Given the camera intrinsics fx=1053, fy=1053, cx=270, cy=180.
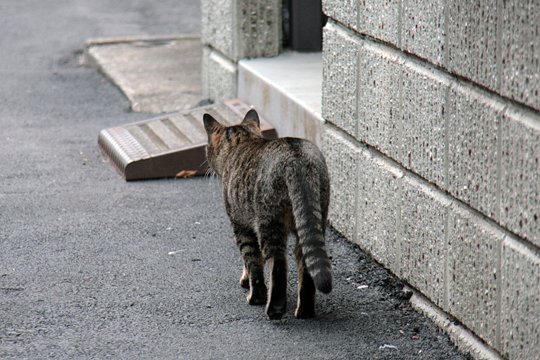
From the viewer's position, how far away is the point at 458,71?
4.61 m

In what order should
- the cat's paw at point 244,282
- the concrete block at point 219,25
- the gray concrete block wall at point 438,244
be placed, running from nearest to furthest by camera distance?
the gray concrete block wall at point 438,244
the cat's paw at point 244,282
the concrete block at point 219,25

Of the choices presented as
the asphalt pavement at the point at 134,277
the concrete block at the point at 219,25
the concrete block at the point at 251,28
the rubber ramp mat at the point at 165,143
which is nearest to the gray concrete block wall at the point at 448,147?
the asphalt pavement at the point at 134,277

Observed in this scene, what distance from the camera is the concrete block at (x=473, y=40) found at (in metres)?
4.27

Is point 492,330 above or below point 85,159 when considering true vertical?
above

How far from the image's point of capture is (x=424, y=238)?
5094 mm

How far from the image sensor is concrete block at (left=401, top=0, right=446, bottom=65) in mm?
4781

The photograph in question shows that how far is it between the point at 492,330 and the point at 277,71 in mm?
4078

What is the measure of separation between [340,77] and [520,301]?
2297 millimetres

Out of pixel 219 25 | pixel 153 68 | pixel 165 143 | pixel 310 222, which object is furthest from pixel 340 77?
pixel 153 68

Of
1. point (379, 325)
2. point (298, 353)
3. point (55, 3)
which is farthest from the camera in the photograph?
point (55, 3)

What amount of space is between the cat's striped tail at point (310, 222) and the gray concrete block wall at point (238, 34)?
3.80m

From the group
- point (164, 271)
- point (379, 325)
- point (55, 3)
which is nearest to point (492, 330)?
point (379, 325)

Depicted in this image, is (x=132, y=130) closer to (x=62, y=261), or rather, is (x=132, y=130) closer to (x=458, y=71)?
(x=62, y=261)

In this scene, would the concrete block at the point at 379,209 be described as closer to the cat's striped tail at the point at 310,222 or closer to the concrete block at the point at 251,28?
the cat's striped tail at the point at 310,222
